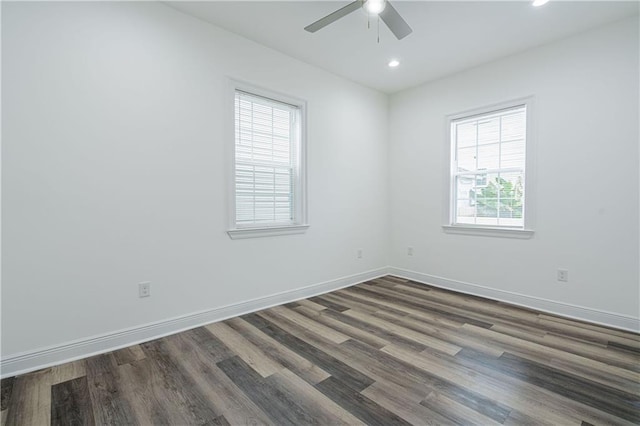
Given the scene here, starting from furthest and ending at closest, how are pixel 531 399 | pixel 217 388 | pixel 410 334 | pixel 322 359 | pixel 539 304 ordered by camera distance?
pixel 539 304 → pixel 410 334 → pixel 322 359 → pixel 217 388 → pixel 531 399

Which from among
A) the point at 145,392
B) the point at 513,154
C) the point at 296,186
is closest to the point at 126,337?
the point at 145,392

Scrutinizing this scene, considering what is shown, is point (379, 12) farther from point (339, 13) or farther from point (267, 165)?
point (267, 165)

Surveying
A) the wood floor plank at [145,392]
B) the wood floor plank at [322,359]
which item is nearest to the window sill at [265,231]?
the wood floor plank at [322,359]

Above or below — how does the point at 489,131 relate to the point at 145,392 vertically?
above

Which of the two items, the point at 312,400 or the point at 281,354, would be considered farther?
the point at 281,354

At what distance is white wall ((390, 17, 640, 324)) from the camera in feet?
8.82

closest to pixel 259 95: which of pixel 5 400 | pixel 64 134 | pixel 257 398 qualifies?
pixel 64 134

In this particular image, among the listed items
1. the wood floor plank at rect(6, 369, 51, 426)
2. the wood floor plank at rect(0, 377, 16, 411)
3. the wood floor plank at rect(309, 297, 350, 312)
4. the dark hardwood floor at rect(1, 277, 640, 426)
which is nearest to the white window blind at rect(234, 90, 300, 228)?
the wood floor plank at rect(309, 297, 350, 312)

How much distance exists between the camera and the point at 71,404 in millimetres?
1678

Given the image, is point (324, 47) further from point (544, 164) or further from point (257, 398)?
point (257, 398)

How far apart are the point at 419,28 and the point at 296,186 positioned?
2.02 metres

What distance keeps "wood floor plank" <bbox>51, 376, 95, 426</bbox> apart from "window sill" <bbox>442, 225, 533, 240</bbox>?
384 cm

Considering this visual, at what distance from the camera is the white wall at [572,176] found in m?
2.69

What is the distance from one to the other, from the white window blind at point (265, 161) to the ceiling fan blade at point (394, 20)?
5.03ft
